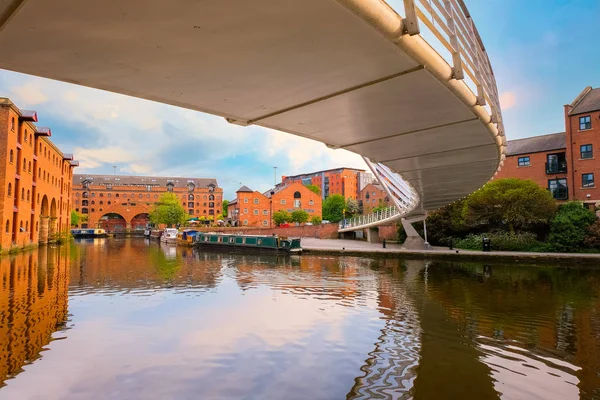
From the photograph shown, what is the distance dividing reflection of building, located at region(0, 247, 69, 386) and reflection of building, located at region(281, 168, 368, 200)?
84089 mm

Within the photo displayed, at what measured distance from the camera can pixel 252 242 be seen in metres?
29.2

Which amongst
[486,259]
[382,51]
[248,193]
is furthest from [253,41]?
[248,193]

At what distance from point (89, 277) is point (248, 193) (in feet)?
157

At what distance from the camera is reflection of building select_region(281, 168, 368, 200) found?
10456 centimetres

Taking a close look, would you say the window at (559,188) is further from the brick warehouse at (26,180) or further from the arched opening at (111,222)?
the arched opening at (111,222)

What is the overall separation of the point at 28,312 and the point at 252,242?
20.2 meters

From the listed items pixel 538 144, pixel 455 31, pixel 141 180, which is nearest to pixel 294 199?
pixel 538 144

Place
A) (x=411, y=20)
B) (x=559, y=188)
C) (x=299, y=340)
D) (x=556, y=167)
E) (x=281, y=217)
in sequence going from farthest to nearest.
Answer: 1. (x=281, y=217)
2. (x=556, y=167)
3. (x=559, y=188)
4. (x=299, y=340)
5. (x=411, y=20)

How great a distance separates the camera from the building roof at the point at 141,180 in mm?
90062

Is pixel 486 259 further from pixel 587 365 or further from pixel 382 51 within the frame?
pixel 382 51

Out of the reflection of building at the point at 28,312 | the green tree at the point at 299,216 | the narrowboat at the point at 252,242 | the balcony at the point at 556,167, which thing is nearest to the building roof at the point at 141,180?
the green tree at the point at 299,216

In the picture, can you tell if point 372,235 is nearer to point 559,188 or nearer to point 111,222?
point 559,188

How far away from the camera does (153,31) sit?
8.70 ft

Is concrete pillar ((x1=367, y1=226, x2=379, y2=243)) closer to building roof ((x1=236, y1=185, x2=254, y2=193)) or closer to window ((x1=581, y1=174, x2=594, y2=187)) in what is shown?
window ((x1=581, y1=174, x2=594, y2=187))
